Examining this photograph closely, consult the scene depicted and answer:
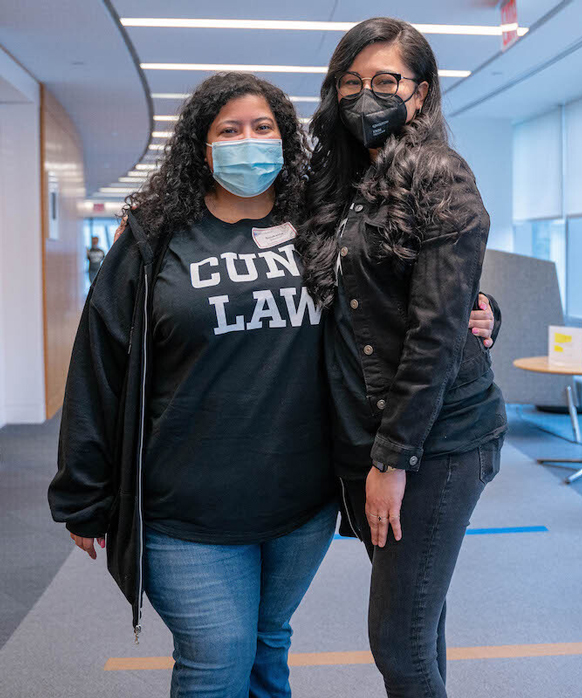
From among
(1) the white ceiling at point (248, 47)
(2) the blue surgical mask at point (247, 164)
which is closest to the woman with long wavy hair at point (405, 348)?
(2) the blue surgical mask at point (247, 164)

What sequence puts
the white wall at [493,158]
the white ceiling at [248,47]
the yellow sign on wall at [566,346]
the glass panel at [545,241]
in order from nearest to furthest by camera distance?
the yellow sign on wall at [566,346], the white ceiling at [248,47], the glass panel at [545,241], the white wall at [493,158]

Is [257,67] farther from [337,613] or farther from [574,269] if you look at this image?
[337,613]

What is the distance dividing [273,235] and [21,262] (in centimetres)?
498

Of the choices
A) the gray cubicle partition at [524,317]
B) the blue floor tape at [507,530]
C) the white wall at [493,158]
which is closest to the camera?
the blue floor tape at [507,530]

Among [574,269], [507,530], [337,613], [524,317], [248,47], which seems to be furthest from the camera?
[574,269]

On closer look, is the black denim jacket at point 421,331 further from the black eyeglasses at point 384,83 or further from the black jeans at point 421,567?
the black eyeglasses at point 384,83

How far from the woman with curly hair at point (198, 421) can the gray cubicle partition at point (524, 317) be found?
4.40 meters

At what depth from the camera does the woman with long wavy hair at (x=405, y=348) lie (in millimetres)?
1209

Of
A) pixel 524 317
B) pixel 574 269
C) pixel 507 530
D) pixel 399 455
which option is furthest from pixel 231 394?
pixel 574 269

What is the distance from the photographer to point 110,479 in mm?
1410

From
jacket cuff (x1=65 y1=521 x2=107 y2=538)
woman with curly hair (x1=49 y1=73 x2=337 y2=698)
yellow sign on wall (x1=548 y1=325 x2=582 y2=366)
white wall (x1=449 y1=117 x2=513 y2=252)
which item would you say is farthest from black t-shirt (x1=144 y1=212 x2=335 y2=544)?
white wall (x1=449 y1=117 x2=513 y2=252)

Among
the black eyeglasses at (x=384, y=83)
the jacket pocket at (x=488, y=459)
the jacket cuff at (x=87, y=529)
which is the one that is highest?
the black eyeglasses at (x=384, y=83)

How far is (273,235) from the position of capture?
1428 millimetres

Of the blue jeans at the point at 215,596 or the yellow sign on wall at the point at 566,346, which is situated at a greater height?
the yellow sign on wall at the point at 566,346
